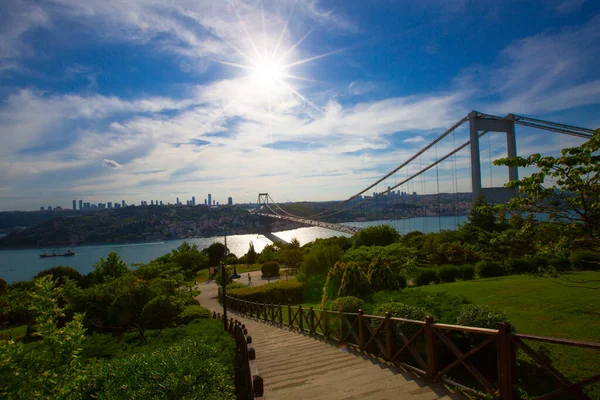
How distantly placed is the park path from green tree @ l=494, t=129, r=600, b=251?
305 cm

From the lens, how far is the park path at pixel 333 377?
3.85m

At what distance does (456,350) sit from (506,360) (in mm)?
666

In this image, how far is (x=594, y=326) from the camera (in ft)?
22.8

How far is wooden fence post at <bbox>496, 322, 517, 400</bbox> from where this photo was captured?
3033 mm

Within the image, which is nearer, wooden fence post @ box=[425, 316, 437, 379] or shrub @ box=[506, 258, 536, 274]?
wooden fence post @ box=[425, 316, 437, 379]

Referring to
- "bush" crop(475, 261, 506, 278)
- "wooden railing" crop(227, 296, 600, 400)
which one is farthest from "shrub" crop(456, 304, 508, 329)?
"bush" crop(475, 261, 506, 278)

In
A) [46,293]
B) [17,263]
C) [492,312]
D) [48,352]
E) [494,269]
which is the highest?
[46,293]

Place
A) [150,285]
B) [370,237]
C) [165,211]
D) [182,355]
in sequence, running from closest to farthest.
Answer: [182,355] < [150,285] < [370,237] < [165,211]

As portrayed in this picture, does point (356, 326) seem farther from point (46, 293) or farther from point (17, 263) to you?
point (17, 263)

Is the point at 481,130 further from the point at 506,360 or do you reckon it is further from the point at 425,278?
the point at 506,360

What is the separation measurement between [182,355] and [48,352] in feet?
3.93

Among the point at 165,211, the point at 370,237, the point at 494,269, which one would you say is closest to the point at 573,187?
the point at 494,269

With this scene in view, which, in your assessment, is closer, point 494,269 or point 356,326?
point 356,326

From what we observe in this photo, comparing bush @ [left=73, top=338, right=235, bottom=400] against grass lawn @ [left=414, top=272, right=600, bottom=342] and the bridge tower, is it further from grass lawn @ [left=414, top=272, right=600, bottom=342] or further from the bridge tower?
the bridge tower
